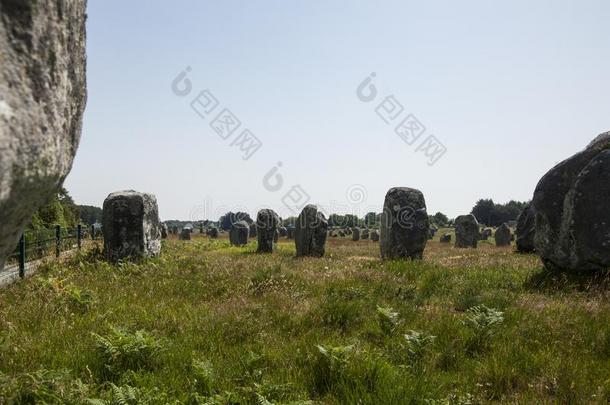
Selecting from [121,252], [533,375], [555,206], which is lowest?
[533,375]

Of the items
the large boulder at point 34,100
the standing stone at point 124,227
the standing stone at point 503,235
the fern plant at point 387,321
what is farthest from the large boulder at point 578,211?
the standing stone at point 503,235

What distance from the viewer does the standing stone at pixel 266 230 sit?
24.1 metres

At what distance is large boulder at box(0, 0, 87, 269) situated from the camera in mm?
2078

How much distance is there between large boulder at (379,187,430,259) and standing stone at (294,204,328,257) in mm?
3572

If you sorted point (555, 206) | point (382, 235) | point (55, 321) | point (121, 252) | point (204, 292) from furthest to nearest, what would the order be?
1. point (382, 235)
2. point (121, 252)
3. point (555, 206)
4. point (204, 292)
5. point (55, 321)

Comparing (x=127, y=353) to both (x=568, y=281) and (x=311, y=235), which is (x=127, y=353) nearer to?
(x=568, y=281)

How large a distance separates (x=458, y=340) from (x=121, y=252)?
13.2m

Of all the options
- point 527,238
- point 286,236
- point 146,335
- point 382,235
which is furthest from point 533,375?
point 286,236

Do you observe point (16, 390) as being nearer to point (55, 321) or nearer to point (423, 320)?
point (55, 321)

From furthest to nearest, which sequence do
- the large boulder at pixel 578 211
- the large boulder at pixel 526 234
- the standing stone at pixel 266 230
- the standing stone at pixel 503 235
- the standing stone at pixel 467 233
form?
1. the standing stone at pixel 503 235
2. the standing stone at pixel 467 233
3. the standing stone at pixel 266 230
4. the large boulder at pixel 526 234
5. the large boulder at pixel 578 211

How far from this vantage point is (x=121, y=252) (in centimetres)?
1633

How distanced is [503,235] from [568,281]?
26.8 meters

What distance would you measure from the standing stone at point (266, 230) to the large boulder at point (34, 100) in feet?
70.3

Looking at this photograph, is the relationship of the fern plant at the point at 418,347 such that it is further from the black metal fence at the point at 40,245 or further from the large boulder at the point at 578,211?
the black metal fence at the point at 40,245
